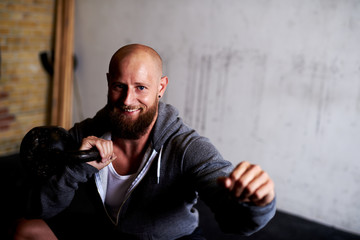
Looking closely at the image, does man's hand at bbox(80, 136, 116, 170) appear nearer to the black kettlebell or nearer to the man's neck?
the black kettlebell

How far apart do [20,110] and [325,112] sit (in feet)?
9.57

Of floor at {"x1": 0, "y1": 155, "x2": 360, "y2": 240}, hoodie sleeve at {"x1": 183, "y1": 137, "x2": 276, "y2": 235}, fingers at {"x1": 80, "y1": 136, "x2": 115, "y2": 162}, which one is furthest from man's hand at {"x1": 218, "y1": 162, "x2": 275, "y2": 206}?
floor at {"x1": 0, "y1": 155, "x2": 360, "y2": 240}

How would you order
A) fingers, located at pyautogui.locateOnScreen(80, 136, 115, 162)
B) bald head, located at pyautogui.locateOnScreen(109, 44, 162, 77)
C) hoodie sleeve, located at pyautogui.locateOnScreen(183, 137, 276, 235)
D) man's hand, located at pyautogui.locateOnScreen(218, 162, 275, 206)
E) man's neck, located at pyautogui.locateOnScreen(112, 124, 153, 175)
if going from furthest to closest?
man's neck, located at pyautogui.locateOnScreen(112, 124, 153, 175) < bald head, located at pyautogui.locateOnScreen(109, 44, 162, 77) < fingers, located at pyautogui.locateOnScreen(80, 136, 115, 162) < hoodie sleeve, located at pyautogui.locateOnScreen(183, 137, 276, 235) < man's hand, located at pyautogui.locateOnScreen(218, 162, 275, 206)

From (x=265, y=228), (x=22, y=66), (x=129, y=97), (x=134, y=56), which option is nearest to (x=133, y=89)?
(x=129, y=97)

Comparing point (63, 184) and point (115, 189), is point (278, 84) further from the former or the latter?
point (63, 184)

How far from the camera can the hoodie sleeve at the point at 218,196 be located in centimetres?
108

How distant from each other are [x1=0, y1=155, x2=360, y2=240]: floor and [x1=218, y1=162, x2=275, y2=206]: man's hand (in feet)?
5.33

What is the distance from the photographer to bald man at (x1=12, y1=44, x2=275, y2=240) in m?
1.46

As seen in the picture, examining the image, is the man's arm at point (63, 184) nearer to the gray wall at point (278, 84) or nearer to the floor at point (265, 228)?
the floor at point (265, 228)

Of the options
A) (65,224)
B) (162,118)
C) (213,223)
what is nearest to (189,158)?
(162,118)

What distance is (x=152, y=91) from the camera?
1586 mm

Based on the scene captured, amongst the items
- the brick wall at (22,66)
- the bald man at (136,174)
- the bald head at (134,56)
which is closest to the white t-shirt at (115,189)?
the bald man at (136,174)

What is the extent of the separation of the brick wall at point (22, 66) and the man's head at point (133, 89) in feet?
7.31

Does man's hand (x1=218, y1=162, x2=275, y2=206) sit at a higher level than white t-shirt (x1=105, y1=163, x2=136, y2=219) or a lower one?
higher
